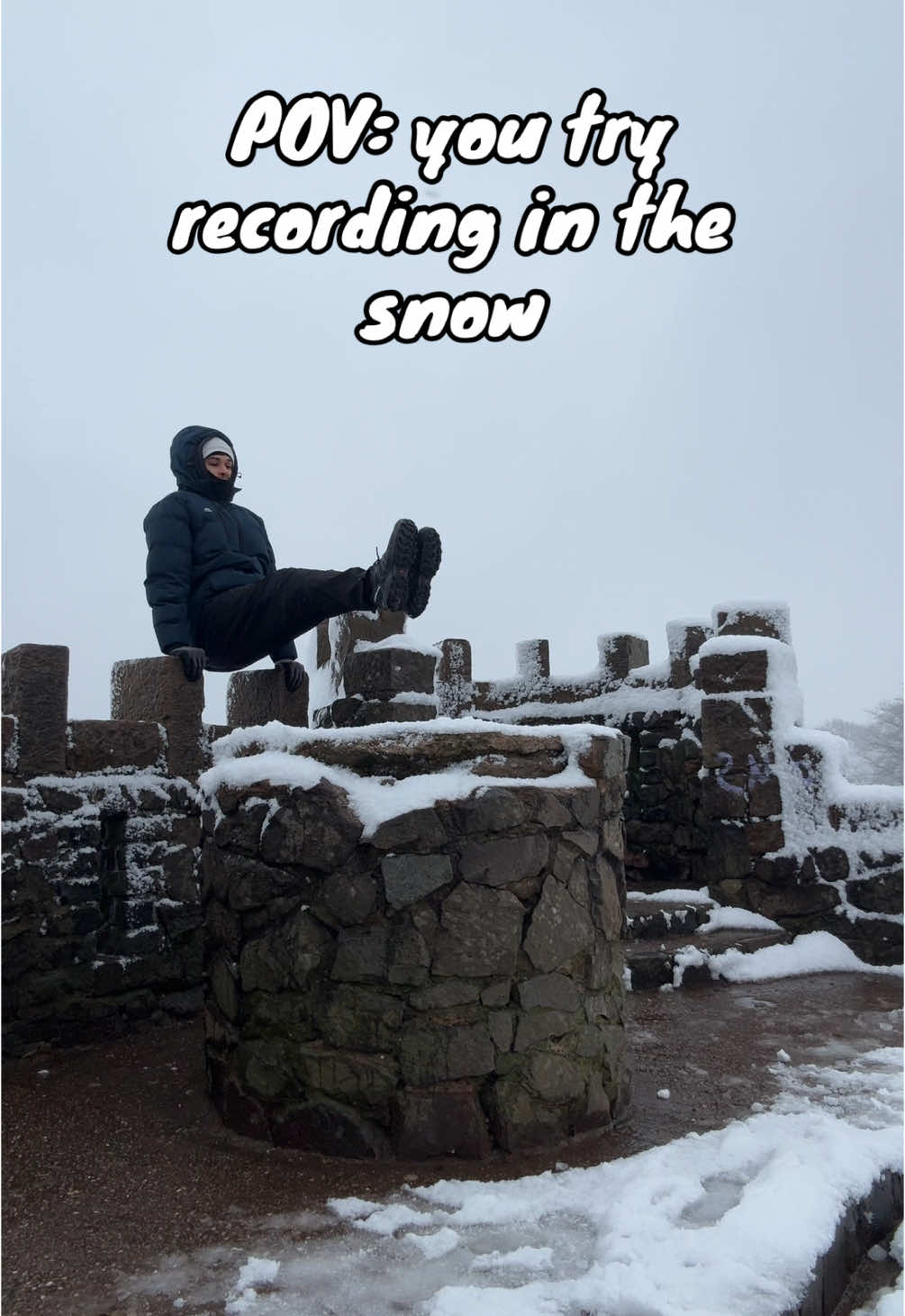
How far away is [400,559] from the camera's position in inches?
173

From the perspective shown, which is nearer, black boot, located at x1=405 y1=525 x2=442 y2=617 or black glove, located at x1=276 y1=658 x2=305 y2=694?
black boot, located at x1=405 y1=525 x2=442 y2=617

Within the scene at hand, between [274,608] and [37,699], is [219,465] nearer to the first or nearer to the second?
[274,608]

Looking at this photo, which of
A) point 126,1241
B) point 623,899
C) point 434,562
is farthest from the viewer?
point 434,562

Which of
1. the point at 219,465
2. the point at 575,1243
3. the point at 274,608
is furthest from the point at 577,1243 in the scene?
the point at 219,465

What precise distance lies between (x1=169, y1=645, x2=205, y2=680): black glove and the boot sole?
43.3 inches

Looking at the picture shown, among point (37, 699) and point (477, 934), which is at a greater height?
point (37, 699)

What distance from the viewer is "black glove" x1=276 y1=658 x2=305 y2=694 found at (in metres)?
5.33

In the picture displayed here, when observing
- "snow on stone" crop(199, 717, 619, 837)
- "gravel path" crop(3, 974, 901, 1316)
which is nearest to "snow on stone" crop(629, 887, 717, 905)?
"gravel path" crop(3, 974, 901, 1316)

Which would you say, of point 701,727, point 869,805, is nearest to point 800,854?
point 869,805

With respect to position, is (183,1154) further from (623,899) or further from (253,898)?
(623,899)

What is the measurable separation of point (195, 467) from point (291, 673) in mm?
1192

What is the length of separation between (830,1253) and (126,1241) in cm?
186

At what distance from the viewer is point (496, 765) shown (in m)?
3.61

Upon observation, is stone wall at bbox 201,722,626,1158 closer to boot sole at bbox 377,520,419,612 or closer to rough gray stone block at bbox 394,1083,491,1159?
rough gray stone block at bbox 394,1083,491,1159
